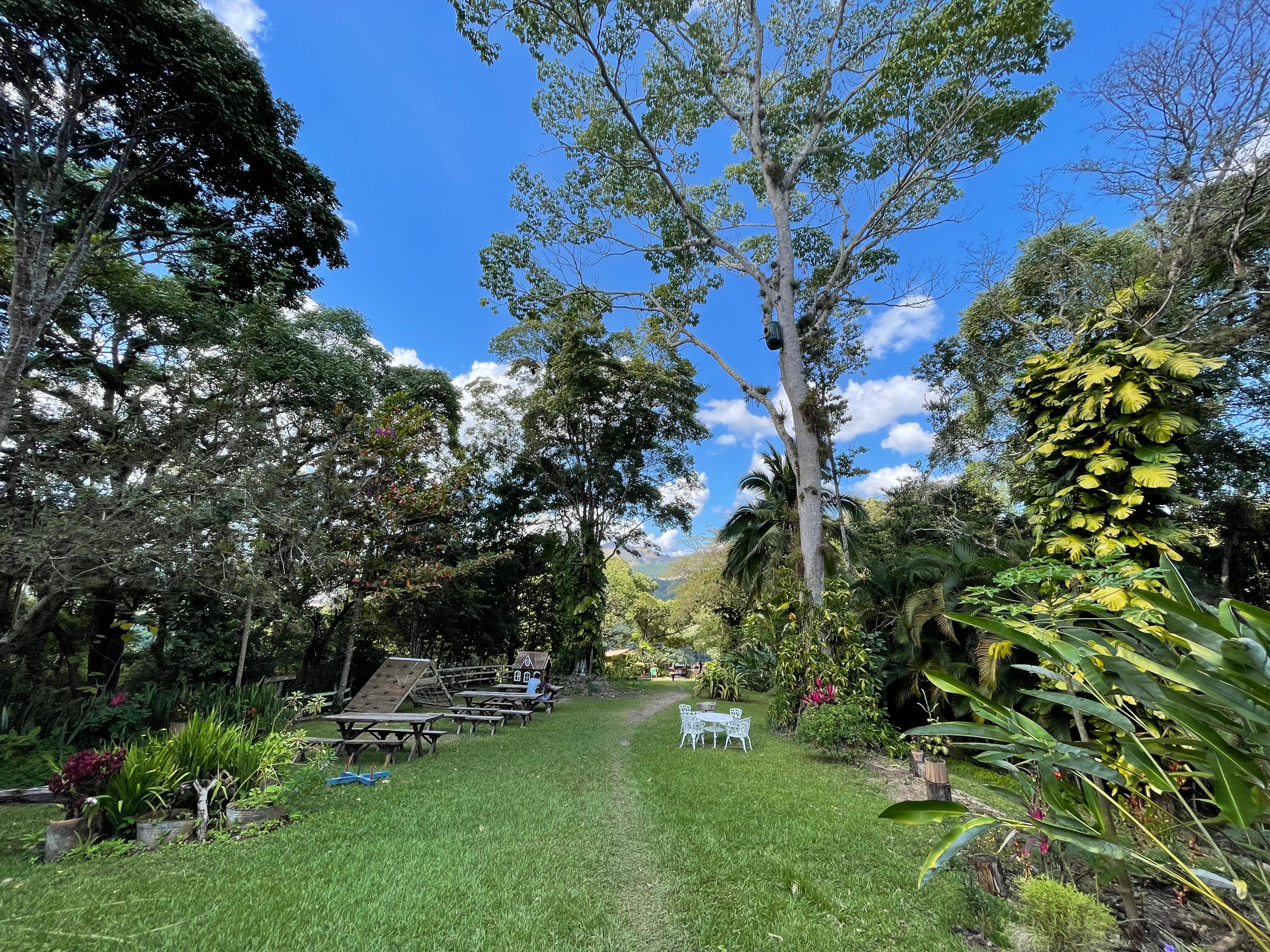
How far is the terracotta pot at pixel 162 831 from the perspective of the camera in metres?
3.53

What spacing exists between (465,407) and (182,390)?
28.5 feet

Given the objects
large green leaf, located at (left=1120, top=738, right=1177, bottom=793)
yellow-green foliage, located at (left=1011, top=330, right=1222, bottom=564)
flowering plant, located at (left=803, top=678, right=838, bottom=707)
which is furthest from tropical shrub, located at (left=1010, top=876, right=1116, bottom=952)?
flowering plant, located at (left=803, top=678, right=838, bottom=707)

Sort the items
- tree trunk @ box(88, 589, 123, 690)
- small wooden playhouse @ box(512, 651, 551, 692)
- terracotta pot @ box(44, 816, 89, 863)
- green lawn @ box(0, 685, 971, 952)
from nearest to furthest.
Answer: green lawn @ box(0, 685, 971, 952)
terracotta pot @ box(44, 816, 89, 863)
tree trunk @ box(88, 589, 123, 690)
small wooden playhouse @ box(512, 651, 551, 692)

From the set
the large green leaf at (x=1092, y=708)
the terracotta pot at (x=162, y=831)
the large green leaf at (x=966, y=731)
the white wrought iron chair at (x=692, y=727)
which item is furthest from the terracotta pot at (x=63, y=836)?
the white wrought iron chair at (x=692, y=727)

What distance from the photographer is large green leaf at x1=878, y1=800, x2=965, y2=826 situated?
171cm

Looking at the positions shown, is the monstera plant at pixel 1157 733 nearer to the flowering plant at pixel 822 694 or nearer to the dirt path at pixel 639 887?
the dirt path at pixel 639 887

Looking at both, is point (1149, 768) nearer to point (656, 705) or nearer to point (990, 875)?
point (990, 875)

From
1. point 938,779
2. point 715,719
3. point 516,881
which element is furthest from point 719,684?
point 516,881

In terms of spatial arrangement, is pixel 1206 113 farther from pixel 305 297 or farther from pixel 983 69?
pixel 305 297

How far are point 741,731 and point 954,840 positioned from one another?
6634 millimetres

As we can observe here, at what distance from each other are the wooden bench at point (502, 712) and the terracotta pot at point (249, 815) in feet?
14.9

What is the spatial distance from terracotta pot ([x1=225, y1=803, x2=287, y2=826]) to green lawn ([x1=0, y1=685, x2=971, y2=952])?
0.66 feet

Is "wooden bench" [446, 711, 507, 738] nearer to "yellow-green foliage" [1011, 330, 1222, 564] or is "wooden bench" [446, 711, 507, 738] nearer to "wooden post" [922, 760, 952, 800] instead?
"wooden post" [922, 760, 952, 800]

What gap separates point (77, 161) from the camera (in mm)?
6672
